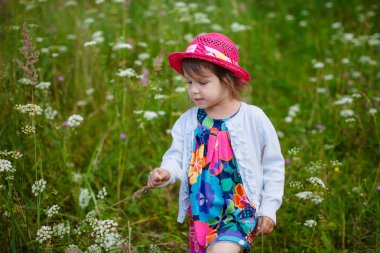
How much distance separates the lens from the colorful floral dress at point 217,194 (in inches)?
85.8

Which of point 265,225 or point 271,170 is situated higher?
point 271,170

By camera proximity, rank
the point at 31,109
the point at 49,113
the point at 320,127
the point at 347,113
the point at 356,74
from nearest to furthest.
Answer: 1. the point at 31,109
2. the point at 49,113
3. the point at 347,113
4. the point at 320,127
5. the point at 356,74

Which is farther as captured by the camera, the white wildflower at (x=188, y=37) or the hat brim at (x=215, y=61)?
the white wildflower at (x=188, y=37)

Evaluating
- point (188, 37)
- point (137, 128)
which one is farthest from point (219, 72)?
point (188, 37)

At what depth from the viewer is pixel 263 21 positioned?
606 centimetres

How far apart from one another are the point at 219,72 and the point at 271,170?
1.72 feet

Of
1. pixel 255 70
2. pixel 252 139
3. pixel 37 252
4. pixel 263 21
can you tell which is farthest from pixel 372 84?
pixel 37 252

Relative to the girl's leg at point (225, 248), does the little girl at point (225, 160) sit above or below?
above

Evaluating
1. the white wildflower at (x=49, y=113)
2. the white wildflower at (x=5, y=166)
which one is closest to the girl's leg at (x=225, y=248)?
the white wildflower at (x=5, y=166)

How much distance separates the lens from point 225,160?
221 centimetres

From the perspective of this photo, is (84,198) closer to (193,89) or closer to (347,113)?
(193,89)

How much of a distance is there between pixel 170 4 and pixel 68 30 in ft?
3.61

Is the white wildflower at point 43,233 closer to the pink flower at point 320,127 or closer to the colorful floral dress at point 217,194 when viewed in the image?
the colorful floral dress at point 217,194

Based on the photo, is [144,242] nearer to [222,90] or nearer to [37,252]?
[37,252]
